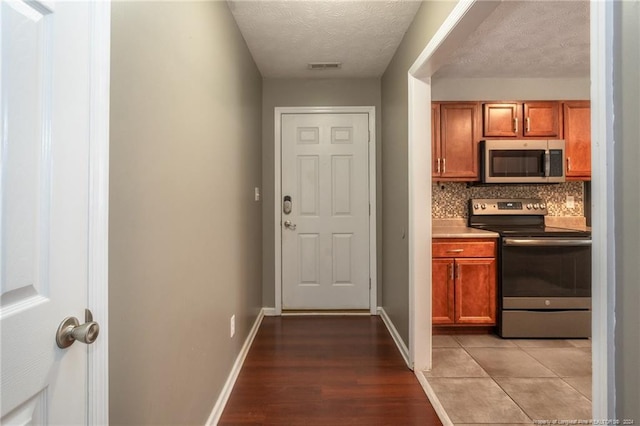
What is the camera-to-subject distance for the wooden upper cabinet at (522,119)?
3166 millimetres

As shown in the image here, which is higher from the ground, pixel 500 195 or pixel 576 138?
pixel 576 138

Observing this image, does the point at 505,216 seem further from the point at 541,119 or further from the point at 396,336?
the point at 396,336

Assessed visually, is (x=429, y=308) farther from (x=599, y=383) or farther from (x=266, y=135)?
(x=266, y=135)

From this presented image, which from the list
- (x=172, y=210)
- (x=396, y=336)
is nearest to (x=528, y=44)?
(x=396, y=336)

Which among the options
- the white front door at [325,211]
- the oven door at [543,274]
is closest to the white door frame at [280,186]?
the white front door at [325,211]

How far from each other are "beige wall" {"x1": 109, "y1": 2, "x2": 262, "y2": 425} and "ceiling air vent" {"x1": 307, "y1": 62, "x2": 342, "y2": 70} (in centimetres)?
99

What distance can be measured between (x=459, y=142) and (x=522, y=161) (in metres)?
0.62

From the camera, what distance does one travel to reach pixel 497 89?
10.8ft

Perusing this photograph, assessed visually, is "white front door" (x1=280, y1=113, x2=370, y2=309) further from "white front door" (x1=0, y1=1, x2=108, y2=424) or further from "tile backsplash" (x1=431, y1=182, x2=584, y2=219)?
"white front door" (x1=0, y1=1, x2=108, y2=424)

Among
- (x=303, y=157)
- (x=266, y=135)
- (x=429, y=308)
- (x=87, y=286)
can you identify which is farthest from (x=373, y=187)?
(x=87, y=286)

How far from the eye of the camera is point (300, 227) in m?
3.42

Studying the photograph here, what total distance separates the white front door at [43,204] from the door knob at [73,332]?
14mm

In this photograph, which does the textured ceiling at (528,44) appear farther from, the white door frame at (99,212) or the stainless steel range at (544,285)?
the white door frame at (99,212)

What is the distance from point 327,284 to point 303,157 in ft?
4.57
